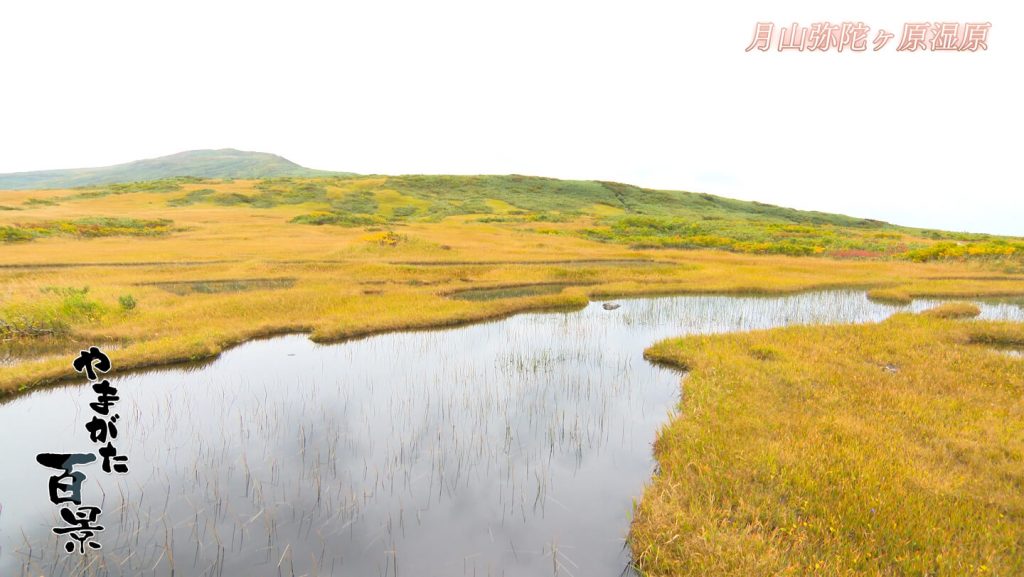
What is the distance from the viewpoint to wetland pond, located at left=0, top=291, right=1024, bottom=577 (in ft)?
25.3

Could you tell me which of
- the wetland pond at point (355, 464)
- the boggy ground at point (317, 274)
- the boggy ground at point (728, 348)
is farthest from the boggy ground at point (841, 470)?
the boggy ground at point (317, 274)

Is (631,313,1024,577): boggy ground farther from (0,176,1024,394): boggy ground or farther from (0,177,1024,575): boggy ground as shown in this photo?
(0,176,1024,394): boggy ground

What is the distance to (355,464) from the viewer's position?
1030 centimetres

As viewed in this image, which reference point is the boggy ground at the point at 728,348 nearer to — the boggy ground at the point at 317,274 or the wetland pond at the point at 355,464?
the boggy ground at the point at 317,274

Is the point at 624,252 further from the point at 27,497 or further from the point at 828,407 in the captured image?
the point at 27,497

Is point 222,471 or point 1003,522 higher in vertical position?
point 1003,522

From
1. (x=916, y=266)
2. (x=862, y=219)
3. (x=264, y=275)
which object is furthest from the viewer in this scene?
(x=862, y=219)

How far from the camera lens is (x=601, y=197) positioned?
137m

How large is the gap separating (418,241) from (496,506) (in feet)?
128

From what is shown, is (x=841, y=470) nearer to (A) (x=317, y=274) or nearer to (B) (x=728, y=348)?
(B) (x=728, y=348)

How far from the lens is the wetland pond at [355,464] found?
303 inches

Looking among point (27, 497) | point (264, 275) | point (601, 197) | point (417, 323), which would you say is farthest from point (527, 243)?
point (601, 197)

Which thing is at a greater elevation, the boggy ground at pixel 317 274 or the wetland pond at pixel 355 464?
the boggy ground at pixel 317 274

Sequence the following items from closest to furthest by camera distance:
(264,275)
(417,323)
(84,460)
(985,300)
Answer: (84,460)
(417,323)
(985,300)
(264,275)
